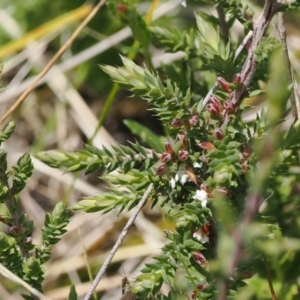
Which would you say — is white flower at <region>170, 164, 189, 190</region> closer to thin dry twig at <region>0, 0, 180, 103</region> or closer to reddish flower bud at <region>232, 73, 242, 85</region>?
reddish flower bud at <region>232, 73, 242, 85</region>

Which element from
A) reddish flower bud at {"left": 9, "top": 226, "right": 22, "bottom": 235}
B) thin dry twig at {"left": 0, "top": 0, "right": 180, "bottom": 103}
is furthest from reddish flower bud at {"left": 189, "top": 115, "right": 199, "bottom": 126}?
thin dry twig at {"left": 0, "top": 0, "right": 180, "bottom": 103}

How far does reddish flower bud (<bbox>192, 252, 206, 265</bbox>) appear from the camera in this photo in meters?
0.99

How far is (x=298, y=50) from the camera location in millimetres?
2090

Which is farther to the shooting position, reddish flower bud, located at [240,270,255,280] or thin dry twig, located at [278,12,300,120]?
thin dry twig, located at [278,12,300,120]

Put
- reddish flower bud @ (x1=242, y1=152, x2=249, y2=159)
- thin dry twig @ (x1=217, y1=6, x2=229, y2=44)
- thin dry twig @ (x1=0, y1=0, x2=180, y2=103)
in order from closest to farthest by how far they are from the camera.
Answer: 1. reddish flower bud @ (x1=242, y1=152, x2=249, y2=159)
2. thin dry twig @ (x1=217, y1=6, x2=229, y2=44)
3. thin dry twig @ (x1=0, y1=0, x2=180, y2=103)

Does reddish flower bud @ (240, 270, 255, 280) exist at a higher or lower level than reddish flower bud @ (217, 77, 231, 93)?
lower

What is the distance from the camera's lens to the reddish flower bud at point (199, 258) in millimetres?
985

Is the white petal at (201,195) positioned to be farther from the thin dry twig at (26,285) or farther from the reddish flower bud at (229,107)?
the thin dry twig at (26,285)

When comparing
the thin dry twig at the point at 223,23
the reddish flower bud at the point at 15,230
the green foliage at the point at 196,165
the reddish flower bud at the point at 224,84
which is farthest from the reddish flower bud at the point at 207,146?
the thin dry twig at the point at 223,23

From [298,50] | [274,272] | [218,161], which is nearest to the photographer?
[218,161]

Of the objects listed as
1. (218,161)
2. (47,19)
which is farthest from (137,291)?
(47,19)

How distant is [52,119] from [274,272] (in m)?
1.23

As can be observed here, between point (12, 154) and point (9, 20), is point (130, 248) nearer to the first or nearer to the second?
point (12, 154)

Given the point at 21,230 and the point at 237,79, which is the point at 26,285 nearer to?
the point at 21,230
